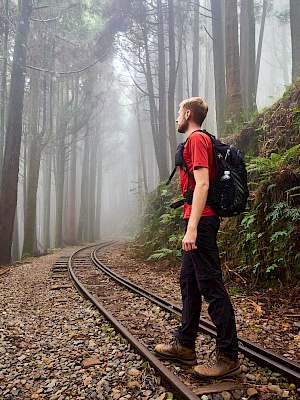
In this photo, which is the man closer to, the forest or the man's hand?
the man's hand

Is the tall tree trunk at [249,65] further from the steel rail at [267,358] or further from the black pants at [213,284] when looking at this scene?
the black pants at [213,284]

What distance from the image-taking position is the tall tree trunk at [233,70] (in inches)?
391

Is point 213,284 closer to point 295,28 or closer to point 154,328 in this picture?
point 154,328

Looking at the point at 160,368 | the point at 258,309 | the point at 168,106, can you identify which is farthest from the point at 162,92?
the point at 160,368

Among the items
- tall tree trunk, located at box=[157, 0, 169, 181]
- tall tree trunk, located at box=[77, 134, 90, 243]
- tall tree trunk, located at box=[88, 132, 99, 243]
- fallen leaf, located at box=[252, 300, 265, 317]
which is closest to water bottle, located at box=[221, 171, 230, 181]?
fallen leaf, located at box=[252, 300, 265, 317]

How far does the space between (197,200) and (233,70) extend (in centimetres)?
836

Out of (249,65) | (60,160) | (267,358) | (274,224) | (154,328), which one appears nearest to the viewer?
(267,358)

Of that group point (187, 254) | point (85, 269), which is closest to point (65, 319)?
point (187, 254)

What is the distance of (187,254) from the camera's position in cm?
312

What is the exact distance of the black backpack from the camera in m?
2.81

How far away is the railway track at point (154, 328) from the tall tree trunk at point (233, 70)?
5.71 meters

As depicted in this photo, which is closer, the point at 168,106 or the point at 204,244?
the point at 204,244

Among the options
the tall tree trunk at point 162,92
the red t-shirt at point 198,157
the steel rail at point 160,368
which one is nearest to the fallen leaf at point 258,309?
the steel rail at point 160,368

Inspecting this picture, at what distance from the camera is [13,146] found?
446 inches
